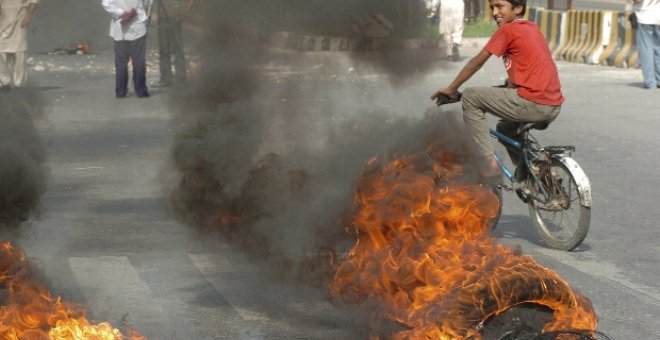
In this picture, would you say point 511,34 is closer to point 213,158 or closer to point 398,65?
point 398,65

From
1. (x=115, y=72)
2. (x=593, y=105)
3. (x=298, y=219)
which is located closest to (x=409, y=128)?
(x=298, y=219)

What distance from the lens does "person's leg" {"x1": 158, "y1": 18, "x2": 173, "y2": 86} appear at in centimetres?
654

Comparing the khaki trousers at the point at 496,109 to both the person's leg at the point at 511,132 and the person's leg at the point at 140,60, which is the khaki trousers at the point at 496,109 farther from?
the person's leg at the point at 140,60

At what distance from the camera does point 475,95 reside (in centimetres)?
760

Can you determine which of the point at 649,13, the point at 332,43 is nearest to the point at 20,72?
the point at 332,43

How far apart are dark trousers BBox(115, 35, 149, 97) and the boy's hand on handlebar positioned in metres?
1.75

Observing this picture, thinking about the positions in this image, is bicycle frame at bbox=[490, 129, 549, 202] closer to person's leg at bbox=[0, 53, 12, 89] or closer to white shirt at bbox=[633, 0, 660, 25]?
person's leg at bbox=[0, 53, 12, 89]

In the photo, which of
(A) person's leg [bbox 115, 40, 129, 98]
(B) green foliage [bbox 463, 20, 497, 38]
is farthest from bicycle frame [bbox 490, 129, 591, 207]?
(B) green foliage [bbox 463, 20, 497, 38]

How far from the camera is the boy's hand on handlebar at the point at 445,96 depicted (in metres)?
7.46

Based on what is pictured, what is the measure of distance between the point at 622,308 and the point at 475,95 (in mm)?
1820

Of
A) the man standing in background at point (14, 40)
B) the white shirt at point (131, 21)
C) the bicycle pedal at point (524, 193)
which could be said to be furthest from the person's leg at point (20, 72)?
the bicycle pedal at point (524, 193)

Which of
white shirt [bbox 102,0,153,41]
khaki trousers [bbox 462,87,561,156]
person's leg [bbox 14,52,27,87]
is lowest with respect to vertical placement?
khaki trousers [bbox 462,87,561,156]

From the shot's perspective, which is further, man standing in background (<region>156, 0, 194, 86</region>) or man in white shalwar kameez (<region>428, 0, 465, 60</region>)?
man in white shalwar kameez (<region>428, 0, 465, 60</region>)

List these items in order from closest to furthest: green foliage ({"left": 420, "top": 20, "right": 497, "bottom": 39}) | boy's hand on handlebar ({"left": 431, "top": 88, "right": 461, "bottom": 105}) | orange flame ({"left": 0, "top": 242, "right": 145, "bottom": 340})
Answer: orange flame ({"left": 0, "top": 242, "right": 145, "bottom": 340}), boy's hand on handlebar ({"left": 431, "top": 88, "right": 461, "bottom": 105}), green foliage ({"left": 420, "top": 20, "right": 497, "bottom": 39})
